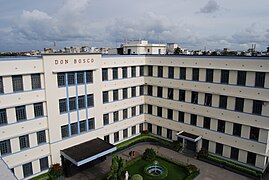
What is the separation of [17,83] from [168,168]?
22.5 m

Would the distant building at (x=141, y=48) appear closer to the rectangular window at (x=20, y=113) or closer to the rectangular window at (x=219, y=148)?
the rectangular window at (x=219, y=148)

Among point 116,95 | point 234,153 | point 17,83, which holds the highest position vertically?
point 17,83

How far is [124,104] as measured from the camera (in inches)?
1459

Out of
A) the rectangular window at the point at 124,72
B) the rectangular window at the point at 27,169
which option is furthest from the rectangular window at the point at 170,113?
the rectangular window at the point at 27,169

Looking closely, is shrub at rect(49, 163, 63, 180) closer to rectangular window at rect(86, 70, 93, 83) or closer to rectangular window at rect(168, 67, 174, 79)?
rectangular window at rect(86, 70, 93, 83)

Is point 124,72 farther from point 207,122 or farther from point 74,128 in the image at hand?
point 207,122

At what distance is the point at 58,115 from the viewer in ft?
91.4

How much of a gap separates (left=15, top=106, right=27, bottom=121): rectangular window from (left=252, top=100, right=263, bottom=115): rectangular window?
94.8ft

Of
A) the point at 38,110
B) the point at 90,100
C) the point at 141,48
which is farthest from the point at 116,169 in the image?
the point at 141,48

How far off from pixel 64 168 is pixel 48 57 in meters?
14.5

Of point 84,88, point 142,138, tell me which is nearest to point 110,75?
point 84,88

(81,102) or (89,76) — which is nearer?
(81,102)

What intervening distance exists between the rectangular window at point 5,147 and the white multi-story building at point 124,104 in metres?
0.01

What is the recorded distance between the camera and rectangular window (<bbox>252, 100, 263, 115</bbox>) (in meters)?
27.6
